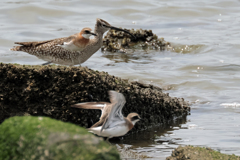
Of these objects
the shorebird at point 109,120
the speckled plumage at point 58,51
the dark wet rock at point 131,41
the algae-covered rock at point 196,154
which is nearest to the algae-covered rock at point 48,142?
the shorebird at point 109,120

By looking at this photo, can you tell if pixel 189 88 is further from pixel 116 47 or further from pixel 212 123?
pixel 116 47

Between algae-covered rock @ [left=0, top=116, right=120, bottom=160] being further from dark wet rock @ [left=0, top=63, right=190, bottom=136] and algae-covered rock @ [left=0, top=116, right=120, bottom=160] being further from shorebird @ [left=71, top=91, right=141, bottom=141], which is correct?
dark wet rock @ [left=0, top=63, right=190, bottom=136]

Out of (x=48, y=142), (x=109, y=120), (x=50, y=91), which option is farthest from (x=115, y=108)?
(x=48, y=142)

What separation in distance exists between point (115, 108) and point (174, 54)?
339 inches

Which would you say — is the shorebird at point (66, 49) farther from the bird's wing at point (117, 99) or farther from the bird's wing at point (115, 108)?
the bird's wing at point (117, 99)

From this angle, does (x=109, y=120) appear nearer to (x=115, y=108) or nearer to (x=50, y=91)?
(x=115, y=108)

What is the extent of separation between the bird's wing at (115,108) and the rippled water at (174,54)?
777mm

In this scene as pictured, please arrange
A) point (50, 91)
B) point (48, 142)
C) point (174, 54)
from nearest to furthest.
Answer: point (48, 142) → point (50, 91) → point (174, 54)

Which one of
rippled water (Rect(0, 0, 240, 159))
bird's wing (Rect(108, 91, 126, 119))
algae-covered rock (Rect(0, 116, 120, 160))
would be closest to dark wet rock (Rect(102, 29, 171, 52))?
rippled water (Rect(0, 0, 240, 159))

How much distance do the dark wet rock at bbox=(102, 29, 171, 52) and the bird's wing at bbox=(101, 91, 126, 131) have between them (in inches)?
320

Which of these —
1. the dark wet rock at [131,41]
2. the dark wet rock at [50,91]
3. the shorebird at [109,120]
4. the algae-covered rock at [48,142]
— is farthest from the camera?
the dark wet rock at [131,41]

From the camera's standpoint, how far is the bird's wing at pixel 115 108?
13.7 ft

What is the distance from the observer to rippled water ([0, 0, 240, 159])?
610 centimetres

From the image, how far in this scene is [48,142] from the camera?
2.78m
